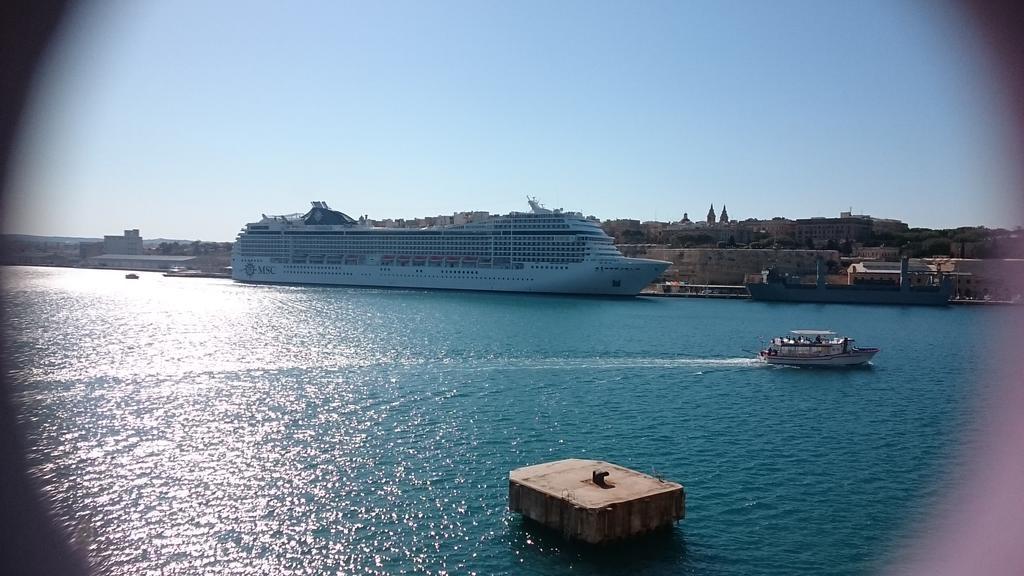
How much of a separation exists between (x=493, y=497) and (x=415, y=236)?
191ft

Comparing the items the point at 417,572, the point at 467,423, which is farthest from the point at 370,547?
the point at 467,423

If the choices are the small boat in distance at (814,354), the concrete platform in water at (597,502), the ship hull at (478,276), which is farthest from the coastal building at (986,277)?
the concrete platform in water at (597,502)

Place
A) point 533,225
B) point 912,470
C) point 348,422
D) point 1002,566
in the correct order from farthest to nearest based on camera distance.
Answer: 1. point 533,225
2. point 348,422
3. point 912,470
4. point 1002,566

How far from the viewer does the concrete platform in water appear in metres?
10.9

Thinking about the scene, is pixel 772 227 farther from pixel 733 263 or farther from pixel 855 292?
pixel 855 292

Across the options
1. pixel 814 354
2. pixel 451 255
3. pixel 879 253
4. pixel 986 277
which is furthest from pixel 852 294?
pixel 814 354

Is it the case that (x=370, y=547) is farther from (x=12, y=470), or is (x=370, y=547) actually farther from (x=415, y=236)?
(x=415, y=236)

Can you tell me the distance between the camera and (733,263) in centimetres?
8581

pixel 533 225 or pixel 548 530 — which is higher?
pixel 533 225

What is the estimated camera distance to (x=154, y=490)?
13039 millimetres

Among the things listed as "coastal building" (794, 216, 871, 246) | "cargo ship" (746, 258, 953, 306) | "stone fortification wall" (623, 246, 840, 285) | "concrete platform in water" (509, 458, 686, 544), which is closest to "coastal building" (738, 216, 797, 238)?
"coastal building" (794, 216, 871, 246)

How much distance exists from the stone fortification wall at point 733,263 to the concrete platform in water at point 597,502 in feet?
241

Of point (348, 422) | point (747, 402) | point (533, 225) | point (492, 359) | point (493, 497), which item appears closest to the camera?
point (493, 497)

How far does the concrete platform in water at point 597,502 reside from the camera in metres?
10.9
